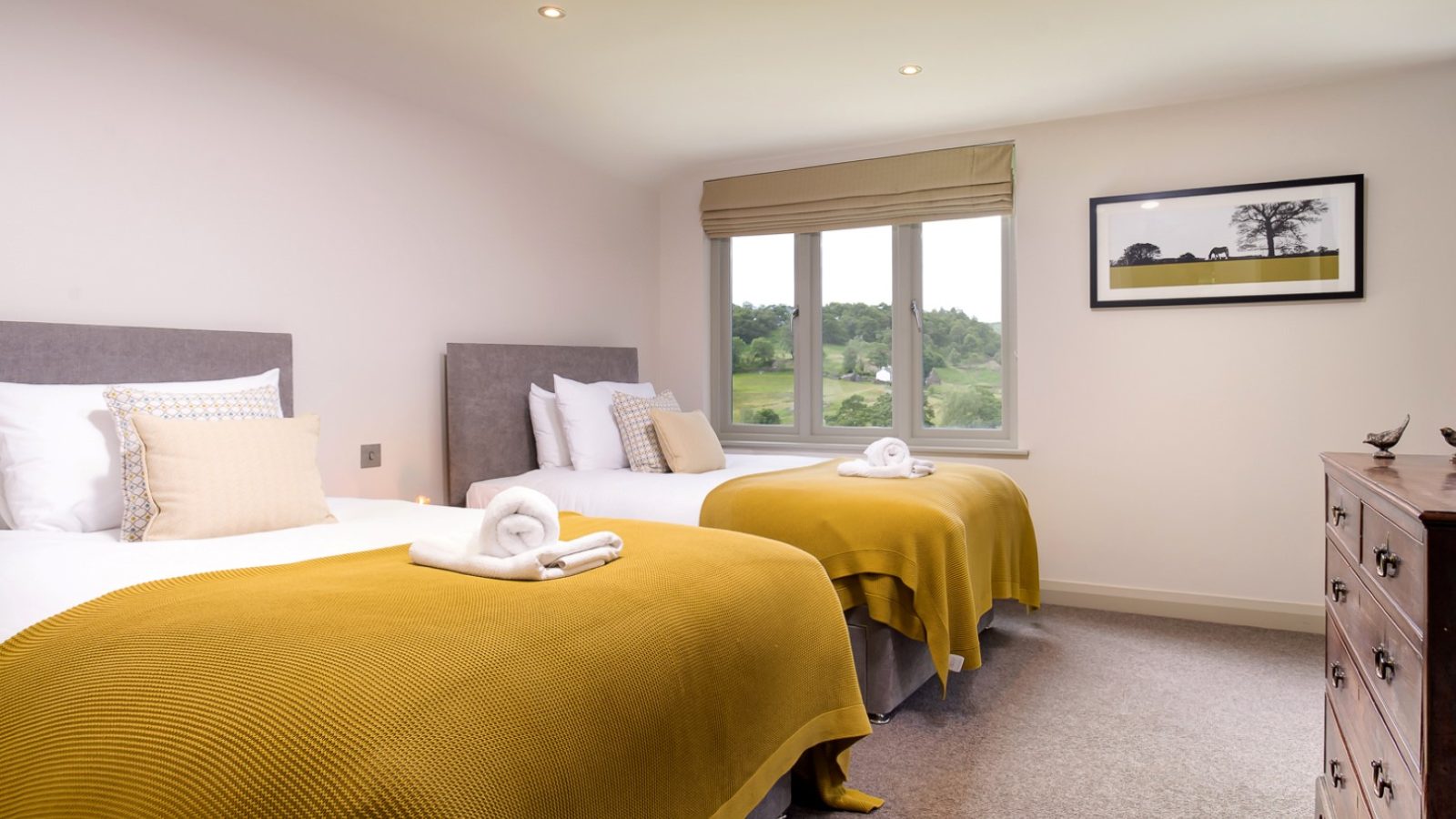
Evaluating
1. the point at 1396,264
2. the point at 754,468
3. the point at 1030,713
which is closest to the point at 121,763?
the point at 1030,713

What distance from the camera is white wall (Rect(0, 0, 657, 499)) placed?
246cm

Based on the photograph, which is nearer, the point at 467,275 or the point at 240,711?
the point at 240,711

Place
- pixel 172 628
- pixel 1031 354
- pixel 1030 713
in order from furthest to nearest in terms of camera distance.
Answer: pixel 1031 354 < pixel 1030 713 < pixel 172 628

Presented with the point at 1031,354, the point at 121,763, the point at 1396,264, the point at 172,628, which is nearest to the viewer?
the point at 121,763

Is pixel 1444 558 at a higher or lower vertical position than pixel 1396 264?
lower

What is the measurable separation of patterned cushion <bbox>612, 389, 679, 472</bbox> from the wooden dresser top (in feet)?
8.50

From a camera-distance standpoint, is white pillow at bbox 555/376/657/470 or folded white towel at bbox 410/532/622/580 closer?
folded white towel at bbox 410/532/622/580

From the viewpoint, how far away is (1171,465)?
394cm

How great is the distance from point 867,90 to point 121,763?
339 centimetres

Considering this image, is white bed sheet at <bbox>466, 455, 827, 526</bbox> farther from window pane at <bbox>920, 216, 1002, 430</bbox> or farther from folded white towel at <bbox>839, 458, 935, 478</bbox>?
window pane at <bbox>920, 216, 1002, 430</bbox>

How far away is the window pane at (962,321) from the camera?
14.5ft

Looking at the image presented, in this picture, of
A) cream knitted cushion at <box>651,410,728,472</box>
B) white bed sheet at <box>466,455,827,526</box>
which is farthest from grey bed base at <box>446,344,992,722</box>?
cream knitted cushion at <box>651,410,728,472</box>

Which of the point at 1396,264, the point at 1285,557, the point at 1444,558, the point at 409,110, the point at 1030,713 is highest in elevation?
the point at 409,110

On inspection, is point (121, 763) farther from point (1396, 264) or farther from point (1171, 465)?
point (1396, 264)
